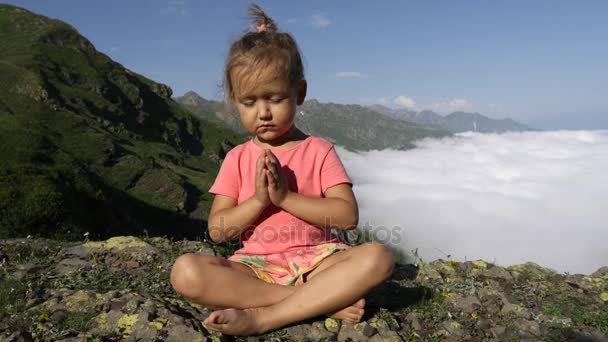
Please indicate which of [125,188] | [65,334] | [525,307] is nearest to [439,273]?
[525,307]

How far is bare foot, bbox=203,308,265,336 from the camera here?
346 cm

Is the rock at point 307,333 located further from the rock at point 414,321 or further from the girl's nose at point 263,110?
the girl's nose at point 263,110

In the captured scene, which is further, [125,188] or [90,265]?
[125,188]

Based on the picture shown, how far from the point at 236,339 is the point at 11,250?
463cm

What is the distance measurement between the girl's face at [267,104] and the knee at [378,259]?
1431 millimetres

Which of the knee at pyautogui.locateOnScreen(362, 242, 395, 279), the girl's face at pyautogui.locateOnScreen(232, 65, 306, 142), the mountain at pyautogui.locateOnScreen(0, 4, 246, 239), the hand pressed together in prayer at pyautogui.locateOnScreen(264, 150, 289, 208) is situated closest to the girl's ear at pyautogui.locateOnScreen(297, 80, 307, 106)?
the girl's face at pyautogui.locateOnScreen(232, 65, 306, 142)

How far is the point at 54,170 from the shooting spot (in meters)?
18.2

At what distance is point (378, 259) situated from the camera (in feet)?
12.6

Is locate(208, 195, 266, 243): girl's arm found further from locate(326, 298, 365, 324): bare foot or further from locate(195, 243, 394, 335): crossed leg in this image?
locate(326, 298, 365, 324): bare foot

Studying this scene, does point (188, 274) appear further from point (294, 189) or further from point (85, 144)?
point (85, 144)

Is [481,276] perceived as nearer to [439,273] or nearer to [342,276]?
[439,273]

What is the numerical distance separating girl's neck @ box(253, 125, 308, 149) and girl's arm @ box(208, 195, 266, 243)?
695 millimetres

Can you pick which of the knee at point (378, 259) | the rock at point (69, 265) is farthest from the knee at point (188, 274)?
the rock at point (69, 265)

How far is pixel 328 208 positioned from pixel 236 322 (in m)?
1.30
